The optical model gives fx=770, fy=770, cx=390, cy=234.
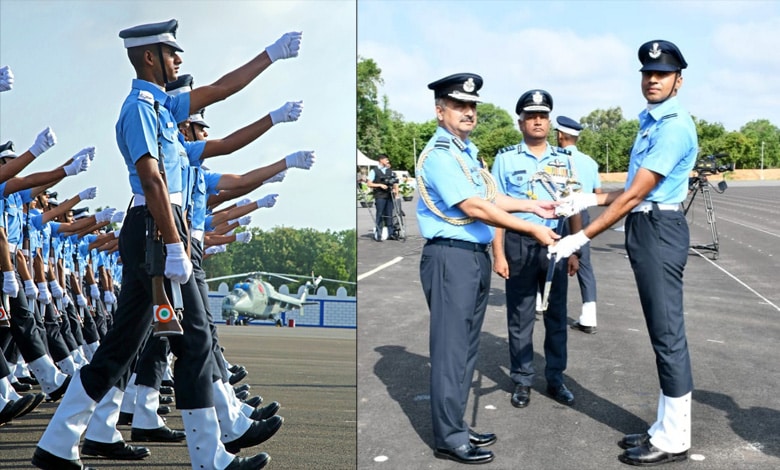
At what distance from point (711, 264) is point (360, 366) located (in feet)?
30.6

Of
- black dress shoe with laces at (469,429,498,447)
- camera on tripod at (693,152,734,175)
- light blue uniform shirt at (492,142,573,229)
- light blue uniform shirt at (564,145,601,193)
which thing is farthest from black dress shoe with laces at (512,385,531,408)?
camera on tripod at (693,152,734,175)

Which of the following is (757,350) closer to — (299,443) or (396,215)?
(299,443)

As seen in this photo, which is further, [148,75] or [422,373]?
[422,373]

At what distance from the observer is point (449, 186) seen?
4.12m

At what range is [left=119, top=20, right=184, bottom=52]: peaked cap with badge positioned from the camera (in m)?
3.62

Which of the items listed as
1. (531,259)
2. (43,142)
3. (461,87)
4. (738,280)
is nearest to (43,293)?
(43,142)

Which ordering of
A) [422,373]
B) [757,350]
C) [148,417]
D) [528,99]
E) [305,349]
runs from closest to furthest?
[148,417]
[528,99]
[422,373]
[757,350]
[305,349]

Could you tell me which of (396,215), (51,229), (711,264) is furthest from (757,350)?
(396,215)

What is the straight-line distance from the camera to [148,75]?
3.66m

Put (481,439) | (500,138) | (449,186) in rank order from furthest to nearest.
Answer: (500,138)
(481,439)
(449,186)

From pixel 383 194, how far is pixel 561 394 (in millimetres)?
14248

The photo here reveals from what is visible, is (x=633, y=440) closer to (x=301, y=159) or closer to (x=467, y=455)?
(x=467, y=455)

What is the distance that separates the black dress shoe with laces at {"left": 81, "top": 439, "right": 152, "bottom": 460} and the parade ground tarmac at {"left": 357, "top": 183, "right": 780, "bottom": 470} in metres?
1.26

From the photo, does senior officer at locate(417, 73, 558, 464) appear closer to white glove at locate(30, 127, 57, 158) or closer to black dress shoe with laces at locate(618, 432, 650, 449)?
black dress shoe with laces at locate(618, 432, 650, 449)
